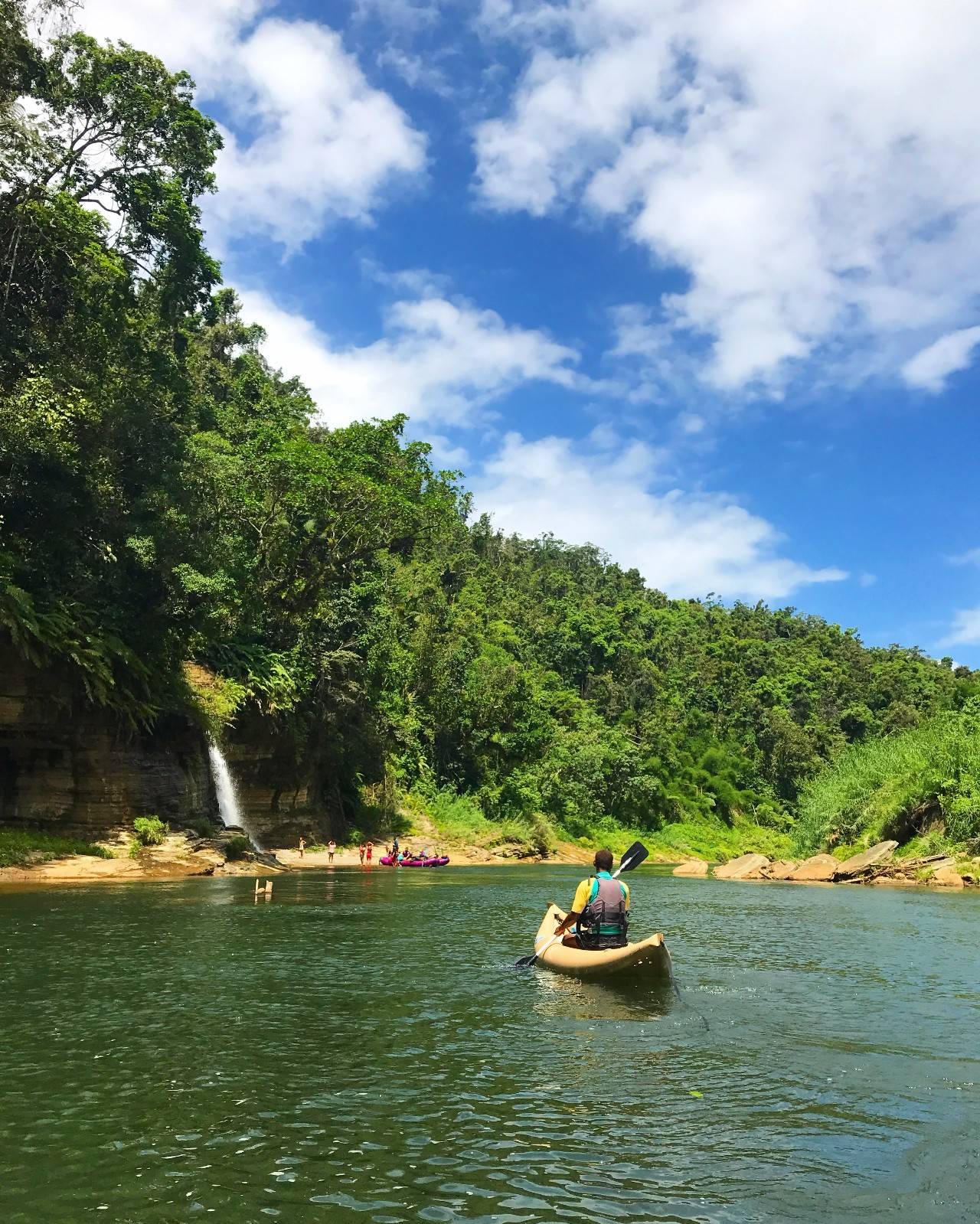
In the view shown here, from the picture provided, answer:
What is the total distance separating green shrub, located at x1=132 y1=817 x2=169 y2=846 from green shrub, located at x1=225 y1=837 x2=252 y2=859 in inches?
101

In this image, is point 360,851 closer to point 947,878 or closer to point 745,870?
point 745,870

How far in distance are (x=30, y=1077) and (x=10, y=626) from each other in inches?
712

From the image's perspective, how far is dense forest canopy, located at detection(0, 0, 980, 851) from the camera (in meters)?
26.7

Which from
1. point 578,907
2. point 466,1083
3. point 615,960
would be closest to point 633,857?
point 578,907

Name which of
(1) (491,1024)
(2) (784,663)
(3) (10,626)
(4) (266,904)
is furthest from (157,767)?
(2) (784,663)

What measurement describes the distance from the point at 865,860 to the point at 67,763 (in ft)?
91.9

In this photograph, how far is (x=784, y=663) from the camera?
95.1 m

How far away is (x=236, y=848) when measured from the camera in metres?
30.4

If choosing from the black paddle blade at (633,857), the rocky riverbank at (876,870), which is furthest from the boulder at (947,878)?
the black paddle blade at (633,857)

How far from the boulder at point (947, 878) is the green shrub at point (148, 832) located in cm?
2513

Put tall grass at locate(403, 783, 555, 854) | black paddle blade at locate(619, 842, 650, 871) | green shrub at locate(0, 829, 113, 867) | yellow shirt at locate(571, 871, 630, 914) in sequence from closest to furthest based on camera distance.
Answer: yellow shirt at locate(571, 871, 630, 914), black paddle blade at locate(619, 842, 650, 871), green shrub at locate(0, 829, 113, 867), tall grass at locate(403, 783, 555, 854)

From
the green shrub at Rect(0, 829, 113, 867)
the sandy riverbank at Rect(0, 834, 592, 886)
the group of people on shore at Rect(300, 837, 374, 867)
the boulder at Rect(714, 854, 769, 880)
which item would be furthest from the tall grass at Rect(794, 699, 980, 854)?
the green shrub at Rect(0, 829, 113, 867)

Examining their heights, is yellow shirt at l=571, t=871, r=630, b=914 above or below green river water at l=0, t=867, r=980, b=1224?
above

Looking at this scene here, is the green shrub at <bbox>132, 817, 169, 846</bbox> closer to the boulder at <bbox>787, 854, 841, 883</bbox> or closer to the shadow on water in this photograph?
the shadow on water
